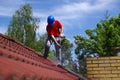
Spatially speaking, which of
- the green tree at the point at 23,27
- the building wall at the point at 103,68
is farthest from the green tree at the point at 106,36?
the building wall at the point at 103,68

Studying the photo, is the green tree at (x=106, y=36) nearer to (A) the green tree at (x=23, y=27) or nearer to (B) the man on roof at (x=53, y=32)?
(A) the green tree at (x=23, y=27)

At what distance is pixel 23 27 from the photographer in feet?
121

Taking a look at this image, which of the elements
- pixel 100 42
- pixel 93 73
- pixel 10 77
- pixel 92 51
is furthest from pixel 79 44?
pixel 10 77

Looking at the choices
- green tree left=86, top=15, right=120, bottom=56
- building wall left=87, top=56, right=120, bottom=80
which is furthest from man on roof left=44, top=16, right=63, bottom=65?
green tree left=86, top=15, right=120, bottom=56

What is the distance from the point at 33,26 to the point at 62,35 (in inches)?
1136

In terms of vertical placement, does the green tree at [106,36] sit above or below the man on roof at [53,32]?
above

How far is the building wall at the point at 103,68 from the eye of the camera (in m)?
8.31

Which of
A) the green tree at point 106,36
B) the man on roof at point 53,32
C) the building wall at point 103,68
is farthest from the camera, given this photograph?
the green tree at point 106,36

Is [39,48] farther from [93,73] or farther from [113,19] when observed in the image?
[93,73]

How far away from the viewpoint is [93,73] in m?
8.43

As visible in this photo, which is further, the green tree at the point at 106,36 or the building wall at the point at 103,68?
the green tree at the point at 106,36

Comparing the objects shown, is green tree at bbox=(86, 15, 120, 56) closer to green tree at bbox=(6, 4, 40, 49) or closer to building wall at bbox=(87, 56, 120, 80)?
green tree at bbox=(6, 4, 40, 49)

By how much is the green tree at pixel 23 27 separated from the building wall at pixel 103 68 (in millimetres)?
28074

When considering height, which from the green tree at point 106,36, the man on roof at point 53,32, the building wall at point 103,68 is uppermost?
the green tree at point 106,36
